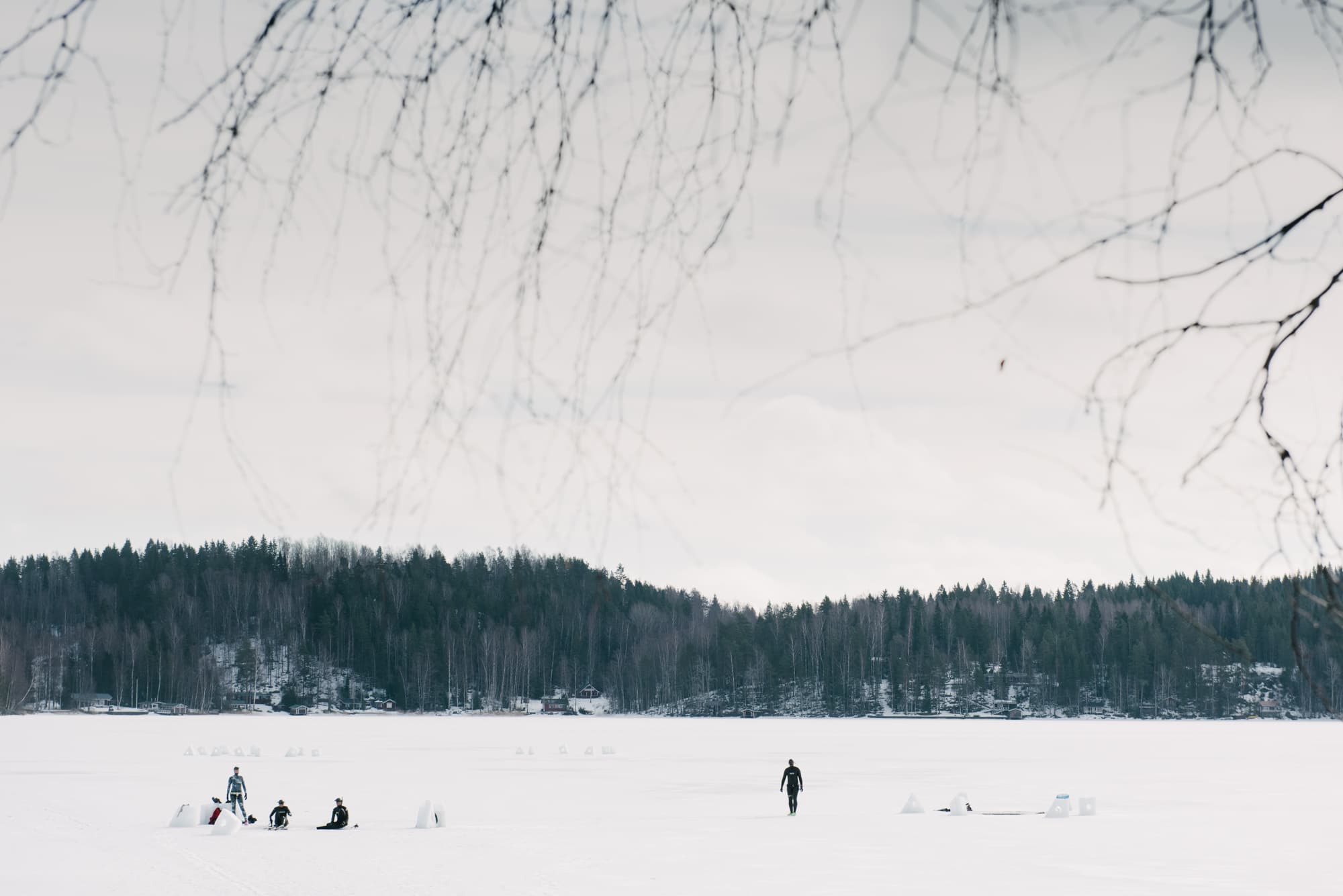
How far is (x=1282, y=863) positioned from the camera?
20.8 meters

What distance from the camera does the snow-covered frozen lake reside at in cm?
1873

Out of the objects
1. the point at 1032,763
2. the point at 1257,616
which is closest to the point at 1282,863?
the point at 1032,763

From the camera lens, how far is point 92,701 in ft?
464

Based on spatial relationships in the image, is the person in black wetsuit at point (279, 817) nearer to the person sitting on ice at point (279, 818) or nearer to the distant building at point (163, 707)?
the person sitting on ice at point (279, 818)

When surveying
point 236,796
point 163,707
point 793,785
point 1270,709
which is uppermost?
point 793,785

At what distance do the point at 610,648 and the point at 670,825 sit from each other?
144872mm

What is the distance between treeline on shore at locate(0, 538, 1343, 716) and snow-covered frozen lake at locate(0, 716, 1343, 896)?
8752 cm

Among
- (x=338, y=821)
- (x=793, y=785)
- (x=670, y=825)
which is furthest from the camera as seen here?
(x=793, y=785)

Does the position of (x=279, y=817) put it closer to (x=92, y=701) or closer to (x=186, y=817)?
(x=186, y=817)

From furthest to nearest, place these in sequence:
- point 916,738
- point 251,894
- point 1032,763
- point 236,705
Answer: point 236,705 < point 916,738 < point 1032,763 < point 251,894

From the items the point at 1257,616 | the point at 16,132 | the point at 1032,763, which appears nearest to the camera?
the point at 16,132

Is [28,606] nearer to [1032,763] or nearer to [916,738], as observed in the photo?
[916,738]

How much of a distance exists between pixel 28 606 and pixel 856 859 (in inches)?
6701

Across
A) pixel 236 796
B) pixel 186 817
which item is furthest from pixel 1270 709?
pixel 186 817
